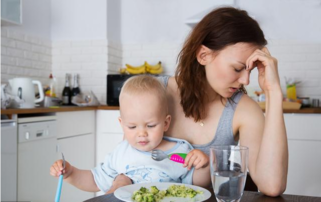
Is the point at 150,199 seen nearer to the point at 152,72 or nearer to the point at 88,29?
the point at 152,72

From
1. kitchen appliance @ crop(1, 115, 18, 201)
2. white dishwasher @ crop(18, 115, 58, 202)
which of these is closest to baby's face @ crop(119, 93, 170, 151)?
kitchen appliance @ crop(1, 115, 18, 201)

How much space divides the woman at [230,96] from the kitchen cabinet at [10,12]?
1.95 m

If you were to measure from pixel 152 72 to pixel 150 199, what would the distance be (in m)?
3.04

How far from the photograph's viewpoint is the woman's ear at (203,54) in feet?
4.37

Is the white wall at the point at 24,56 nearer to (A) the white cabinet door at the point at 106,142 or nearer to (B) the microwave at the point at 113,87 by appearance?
(B) the microwave at the point at 113,87

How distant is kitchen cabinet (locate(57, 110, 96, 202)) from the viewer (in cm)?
305

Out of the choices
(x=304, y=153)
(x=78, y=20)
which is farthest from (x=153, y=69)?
(x=304, y=153)

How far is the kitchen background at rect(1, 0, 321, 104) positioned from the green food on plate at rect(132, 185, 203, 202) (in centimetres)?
273

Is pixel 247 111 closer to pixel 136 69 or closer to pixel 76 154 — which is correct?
pixel 76 154

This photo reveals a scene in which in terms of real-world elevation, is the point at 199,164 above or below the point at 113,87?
below

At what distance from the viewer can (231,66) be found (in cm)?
127

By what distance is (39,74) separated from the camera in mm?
3799

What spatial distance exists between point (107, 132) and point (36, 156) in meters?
0.98

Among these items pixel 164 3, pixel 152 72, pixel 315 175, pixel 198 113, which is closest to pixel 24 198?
pixel 198 113
